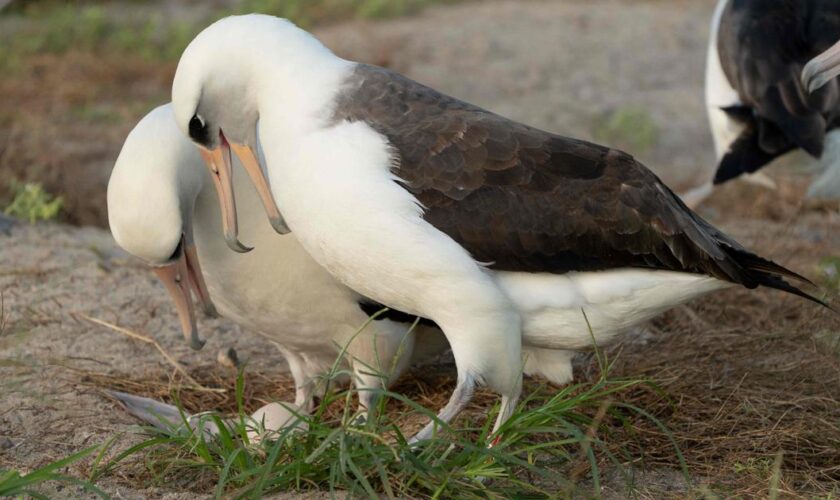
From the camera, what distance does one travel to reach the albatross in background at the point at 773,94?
7.37m

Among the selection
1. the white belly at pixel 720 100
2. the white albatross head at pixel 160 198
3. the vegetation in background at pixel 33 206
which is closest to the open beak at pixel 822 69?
the white belly at pixel 720 100

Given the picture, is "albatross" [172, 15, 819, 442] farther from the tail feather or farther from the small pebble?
the small pebble

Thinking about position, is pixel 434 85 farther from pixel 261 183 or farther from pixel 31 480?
pixel 31 480

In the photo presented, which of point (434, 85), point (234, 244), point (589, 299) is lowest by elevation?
point (434, 85)

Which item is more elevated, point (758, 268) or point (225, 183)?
point (225, 183)

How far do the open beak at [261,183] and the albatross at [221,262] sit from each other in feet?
0.38

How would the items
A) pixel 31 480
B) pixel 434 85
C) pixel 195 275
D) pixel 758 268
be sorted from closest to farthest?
pixel 31 480 → pixel 758 268 → pixel 195 275 → pixel 434 85

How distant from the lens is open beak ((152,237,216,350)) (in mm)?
4742

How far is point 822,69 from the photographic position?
5309 mm

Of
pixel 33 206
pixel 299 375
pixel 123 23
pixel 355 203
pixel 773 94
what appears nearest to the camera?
pixel 355 203

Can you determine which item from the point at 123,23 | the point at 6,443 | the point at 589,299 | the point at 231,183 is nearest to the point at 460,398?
the point at 589,299

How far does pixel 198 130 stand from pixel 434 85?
6.51 meters

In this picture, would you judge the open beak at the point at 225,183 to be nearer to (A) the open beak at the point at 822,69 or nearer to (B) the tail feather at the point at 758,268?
(B) the tail feather at the point at 758,268

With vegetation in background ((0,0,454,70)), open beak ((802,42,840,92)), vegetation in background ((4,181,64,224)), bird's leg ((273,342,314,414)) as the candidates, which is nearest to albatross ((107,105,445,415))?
bird's leg ((273,342,314,414))
